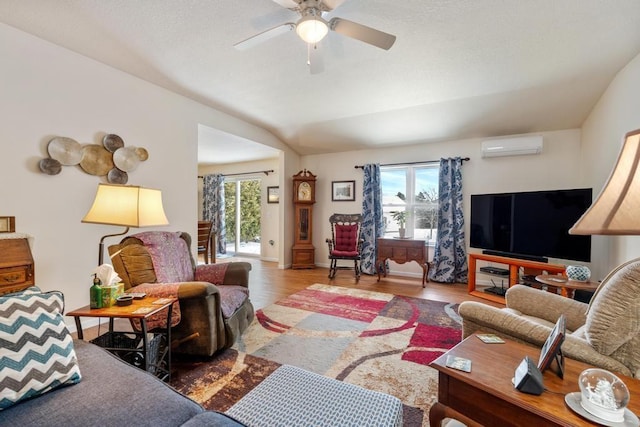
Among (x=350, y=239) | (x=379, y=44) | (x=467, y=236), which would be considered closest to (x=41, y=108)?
(x=379, y=44)

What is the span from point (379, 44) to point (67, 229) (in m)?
3.04

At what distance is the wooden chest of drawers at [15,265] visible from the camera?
192cm

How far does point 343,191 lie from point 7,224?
14.4 ft

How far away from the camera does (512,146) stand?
3998 mm

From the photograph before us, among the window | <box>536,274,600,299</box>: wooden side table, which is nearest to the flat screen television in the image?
<box>536,274,600,299</box>: wooden side table

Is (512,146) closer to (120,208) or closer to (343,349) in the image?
(343,349)

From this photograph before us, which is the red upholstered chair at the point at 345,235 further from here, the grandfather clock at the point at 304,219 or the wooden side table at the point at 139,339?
the wooden side table at the point at 139,339

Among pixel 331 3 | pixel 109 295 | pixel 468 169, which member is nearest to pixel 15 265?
pixel 109 295

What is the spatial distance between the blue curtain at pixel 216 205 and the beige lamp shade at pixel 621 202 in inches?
271

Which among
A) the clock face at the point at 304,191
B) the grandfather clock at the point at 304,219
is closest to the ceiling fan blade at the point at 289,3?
the grandfather clock at the point at 304,219

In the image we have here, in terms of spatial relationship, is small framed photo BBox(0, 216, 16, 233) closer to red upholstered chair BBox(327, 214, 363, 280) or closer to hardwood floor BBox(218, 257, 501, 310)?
hardwood floor BBox(218, 257, 501, 310)

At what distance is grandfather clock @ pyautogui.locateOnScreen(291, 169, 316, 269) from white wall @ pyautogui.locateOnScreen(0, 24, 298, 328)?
8.18ft

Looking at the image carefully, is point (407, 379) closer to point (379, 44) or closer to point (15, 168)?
point (379, 44)

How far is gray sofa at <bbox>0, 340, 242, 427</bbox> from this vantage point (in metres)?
0.83
